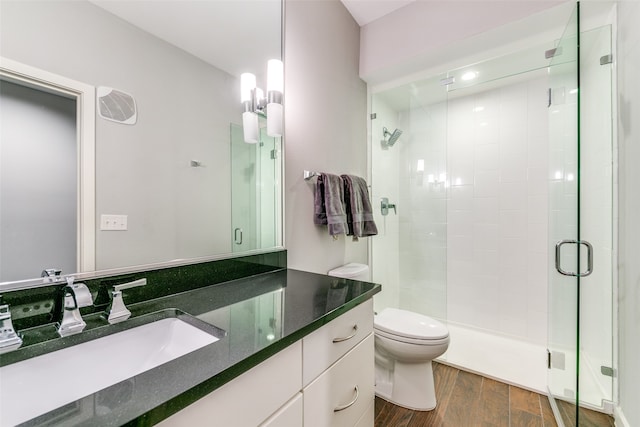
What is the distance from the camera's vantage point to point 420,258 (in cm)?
248

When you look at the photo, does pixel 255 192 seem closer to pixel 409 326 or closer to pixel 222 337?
pixel 222 337

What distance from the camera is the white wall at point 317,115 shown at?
153 centimetres

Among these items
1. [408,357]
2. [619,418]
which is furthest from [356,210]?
[619,418]

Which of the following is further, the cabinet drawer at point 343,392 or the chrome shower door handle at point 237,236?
the chrome shower door handle at point 237,236

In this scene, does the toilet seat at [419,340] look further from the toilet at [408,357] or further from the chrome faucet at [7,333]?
the chrome faucet at [7,333]

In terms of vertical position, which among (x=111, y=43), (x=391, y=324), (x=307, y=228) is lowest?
(x=391, y=324)

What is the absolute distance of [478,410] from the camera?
155 cm

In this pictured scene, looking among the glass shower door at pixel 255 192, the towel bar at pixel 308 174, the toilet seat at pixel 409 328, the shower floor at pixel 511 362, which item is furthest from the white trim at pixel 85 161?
the shower floor at pixel 511 362

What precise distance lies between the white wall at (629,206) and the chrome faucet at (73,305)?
2084 mm

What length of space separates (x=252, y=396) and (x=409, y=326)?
1315 millimetres

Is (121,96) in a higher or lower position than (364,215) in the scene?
higher

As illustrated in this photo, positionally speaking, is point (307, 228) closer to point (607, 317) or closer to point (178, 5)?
point (178, 5)

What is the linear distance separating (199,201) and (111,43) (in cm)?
58

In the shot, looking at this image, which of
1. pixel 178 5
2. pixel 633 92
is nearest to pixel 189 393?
pixel 178 5
